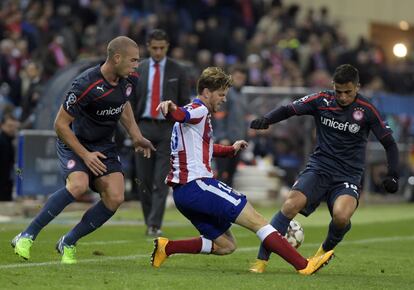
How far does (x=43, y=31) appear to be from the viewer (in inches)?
862

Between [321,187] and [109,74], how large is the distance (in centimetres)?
215

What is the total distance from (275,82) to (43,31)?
19.0 feet

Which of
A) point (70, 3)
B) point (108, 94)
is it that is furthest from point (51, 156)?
point (108, 94)

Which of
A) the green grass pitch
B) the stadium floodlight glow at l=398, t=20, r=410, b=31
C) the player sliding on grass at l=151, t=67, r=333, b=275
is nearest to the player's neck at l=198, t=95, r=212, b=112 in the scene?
the player sliding on grass at l=151, t=67, r=333, b=275

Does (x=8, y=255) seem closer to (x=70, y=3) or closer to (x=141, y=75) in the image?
(x=141, y=75)

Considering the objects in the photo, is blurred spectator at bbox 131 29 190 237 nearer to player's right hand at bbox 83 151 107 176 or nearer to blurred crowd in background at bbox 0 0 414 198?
player's right hand at bbox 83 151 107 176

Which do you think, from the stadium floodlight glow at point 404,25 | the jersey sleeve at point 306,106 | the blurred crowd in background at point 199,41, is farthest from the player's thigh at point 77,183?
the stadium floodlight glow at point 404,25

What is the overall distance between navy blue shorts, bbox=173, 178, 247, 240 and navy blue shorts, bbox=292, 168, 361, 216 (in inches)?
38.0

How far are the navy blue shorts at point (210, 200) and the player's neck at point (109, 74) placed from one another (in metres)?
1.12

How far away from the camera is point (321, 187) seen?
10367 millimetres

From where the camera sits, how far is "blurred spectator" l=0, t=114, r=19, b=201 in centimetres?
1748

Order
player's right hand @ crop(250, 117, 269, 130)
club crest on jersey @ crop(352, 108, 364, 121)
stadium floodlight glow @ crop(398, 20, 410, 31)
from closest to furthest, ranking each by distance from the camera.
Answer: player's right hand @ crop(250, 117, 269, 130), club crest on jersey @ crop(352, 108, 364, 121), stadium floodlight glow @ crop(398, 20, 410, 31)

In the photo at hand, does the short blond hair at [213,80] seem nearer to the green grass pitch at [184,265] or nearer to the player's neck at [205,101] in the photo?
the player's neck at [205,101]

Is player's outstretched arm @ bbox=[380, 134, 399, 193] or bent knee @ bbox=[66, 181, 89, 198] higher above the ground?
player's outstretched arm @ bbox=[380, 134, 399, 193]
